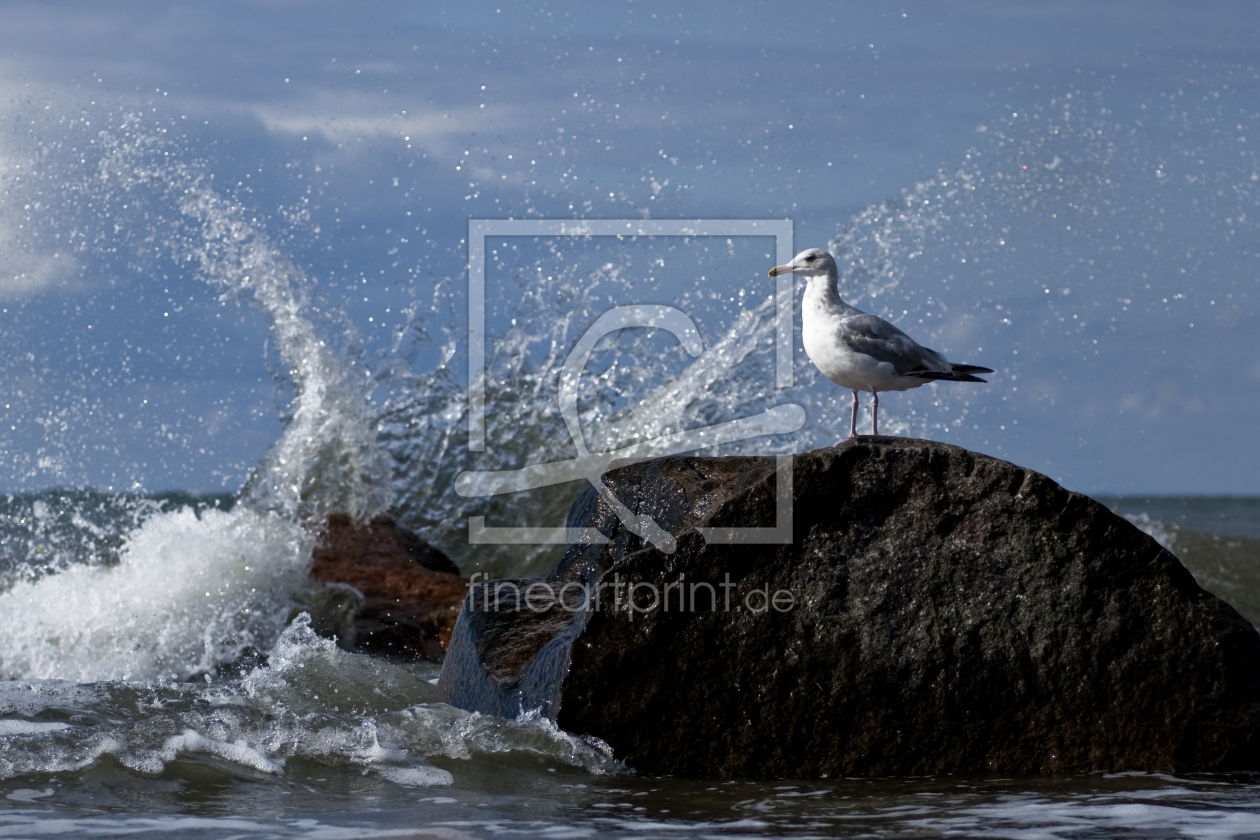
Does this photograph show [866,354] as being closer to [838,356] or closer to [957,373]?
[838,356]

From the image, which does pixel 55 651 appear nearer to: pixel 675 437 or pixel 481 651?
pixel 481 651

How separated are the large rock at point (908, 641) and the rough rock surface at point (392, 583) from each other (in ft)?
12.5

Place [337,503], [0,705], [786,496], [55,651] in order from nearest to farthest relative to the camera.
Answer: [786,496] < [0,705] < [55,651] < [337,503]

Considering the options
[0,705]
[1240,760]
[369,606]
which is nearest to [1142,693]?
[1240,760]

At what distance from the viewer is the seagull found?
5.38 metres

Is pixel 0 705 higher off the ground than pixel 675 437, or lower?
lower

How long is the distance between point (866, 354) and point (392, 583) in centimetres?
447

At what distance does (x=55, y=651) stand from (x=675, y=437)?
5075 mm

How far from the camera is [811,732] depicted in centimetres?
438

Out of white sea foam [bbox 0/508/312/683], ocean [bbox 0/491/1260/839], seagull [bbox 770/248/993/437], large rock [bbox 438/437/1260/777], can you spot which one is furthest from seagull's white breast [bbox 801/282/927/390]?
white sea foam [bbox 0/508/312/683]

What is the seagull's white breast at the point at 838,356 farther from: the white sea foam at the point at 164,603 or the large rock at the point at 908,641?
the white sea foam at the point at 164,603

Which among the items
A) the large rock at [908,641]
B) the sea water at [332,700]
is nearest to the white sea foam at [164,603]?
the sea water at [332,700]

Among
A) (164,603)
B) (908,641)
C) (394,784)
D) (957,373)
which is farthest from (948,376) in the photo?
(164,603)

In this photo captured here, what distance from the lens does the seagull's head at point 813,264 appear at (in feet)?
19.4
